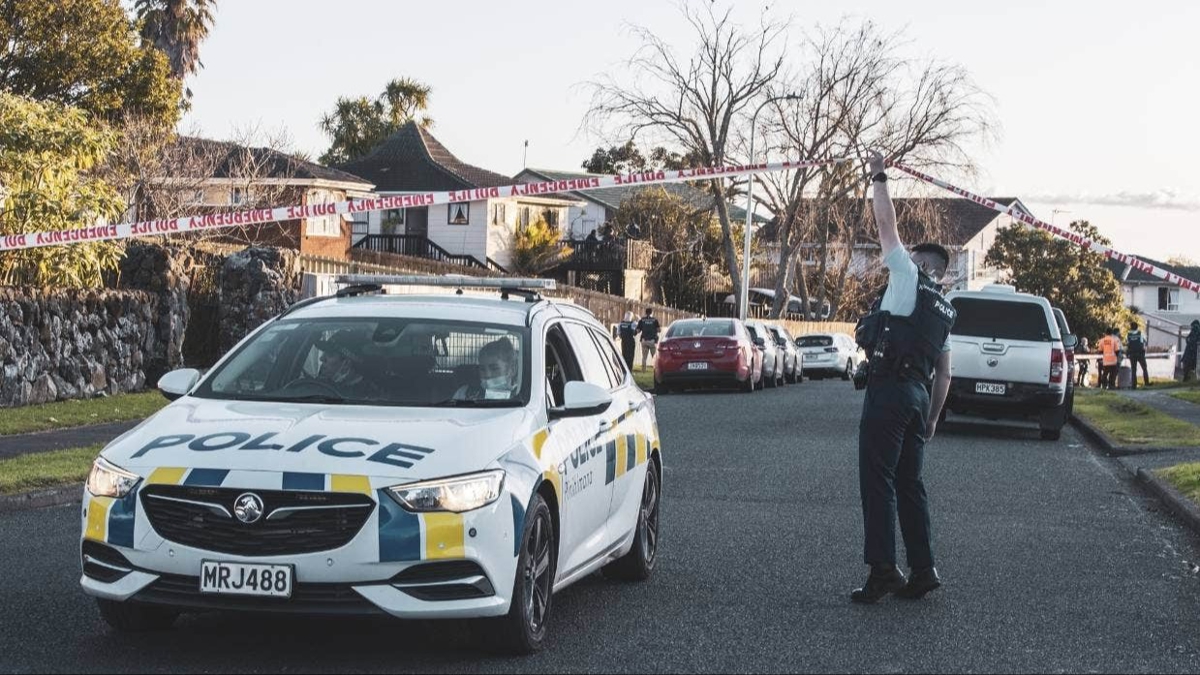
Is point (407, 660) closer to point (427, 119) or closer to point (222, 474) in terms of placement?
point (222, 474)

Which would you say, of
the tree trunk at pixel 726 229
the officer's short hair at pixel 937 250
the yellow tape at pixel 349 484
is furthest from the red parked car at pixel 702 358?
the yellow tape at pixel 349 484

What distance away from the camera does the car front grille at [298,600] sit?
6.74m

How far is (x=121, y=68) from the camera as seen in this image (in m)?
47.0

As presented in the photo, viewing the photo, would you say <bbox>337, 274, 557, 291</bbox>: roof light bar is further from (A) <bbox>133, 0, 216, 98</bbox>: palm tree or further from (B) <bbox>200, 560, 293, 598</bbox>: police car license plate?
(A) <bbox>133, 0, 216, 98</bbox>: palm tree

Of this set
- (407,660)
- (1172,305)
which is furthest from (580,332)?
(1172,305)

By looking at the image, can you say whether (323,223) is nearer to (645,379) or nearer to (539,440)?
(645,379)

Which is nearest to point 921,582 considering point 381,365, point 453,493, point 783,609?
point 783,609

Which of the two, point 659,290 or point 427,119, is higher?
point 427,119

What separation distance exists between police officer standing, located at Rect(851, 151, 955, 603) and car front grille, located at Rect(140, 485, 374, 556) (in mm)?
3226

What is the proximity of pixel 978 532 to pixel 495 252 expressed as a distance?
184 feet

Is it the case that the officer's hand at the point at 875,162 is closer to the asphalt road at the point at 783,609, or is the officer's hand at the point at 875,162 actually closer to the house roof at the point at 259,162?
the asphalt road at the point at 783,609

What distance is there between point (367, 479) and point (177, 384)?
187 cm

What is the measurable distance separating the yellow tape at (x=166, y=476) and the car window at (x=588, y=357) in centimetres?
256

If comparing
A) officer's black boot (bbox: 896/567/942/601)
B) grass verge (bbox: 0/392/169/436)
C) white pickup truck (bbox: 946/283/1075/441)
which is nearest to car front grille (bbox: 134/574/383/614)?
officer's black boot (bbox: 896/567/942/601)
